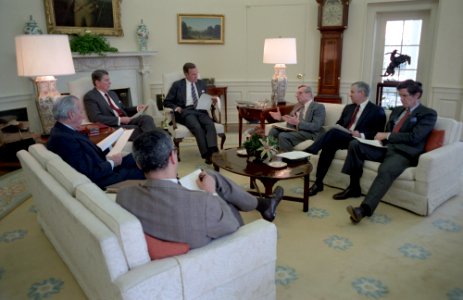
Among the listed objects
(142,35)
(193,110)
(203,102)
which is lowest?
(193,110)

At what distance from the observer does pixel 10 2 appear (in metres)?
5.07

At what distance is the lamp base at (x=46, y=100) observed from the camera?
143 inches

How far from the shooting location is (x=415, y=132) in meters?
3.24

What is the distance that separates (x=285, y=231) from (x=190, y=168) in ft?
6.22

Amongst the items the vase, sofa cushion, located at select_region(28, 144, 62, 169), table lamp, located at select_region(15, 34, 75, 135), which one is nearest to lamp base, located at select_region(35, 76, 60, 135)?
table lamp, located at select_region(15, 34, 75, 135)

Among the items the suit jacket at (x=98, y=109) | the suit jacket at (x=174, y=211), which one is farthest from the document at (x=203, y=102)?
the suit jacket at (x=174, y=211)

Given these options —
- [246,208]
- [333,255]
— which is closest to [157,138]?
A: [246,208]

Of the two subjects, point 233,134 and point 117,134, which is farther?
point 233,134

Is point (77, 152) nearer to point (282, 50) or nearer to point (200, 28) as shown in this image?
point (282, 50)

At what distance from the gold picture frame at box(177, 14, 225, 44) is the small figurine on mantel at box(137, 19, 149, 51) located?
2.04ft

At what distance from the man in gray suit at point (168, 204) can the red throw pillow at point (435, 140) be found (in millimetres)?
2402

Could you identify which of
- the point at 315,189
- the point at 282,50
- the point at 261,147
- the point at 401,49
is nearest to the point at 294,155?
the point at 261,147

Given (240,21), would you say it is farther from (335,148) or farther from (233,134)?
(335,148)

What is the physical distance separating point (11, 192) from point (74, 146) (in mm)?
1733
